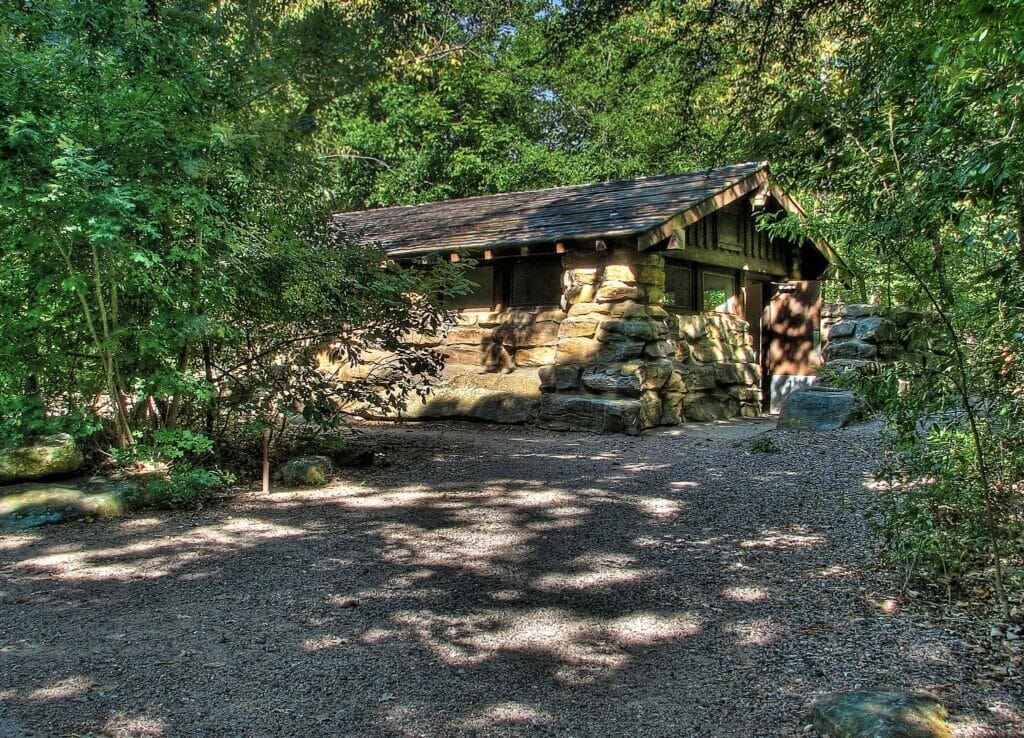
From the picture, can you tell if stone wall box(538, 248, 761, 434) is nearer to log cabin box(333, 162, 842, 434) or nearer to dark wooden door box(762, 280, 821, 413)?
log cabin box(333, 162, 842, 434)

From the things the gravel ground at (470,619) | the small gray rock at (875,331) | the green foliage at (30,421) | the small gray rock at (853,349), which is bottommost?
the gravel ground at (470,619)

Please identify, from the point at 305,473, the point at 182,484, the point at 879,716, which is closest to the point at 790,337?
the point at 305,473

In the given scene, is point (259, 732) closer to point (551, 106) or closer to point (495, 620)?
point (495, 620)

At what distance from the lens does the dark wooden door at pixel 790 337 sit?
14.7 m

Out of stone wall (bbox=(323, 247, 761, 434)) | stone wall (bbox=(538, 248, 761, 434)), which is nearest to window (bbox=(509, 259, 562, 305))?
stone wall (bbox=(323, 247, 761, 434))

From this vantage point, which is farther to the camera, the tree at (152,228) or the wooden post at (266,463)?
the wooden post at (266,463)

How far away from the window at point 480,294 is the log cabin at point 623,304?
0.02m

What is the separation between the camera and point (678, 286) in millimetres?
13672

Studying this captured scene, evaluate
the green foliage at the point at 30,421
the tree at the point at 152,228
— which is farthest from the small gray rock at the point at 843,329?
the green foliage at the point at 30,421

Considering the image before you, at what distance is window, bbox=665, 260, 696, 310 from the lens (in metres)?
13.4

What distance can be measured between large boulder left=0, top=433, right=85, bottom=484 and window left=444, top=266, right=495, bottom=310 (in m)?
7.41

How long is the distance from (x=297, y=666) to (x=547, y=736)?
126cm

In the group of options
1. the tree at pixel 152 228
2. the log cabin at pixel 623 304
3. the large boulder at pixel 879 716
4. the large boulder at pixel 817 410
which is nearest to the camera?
the large boulder at pixel 879 716

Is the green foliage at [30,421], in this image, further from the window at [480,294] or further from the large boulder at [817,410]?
the large boulder at [817,410]
